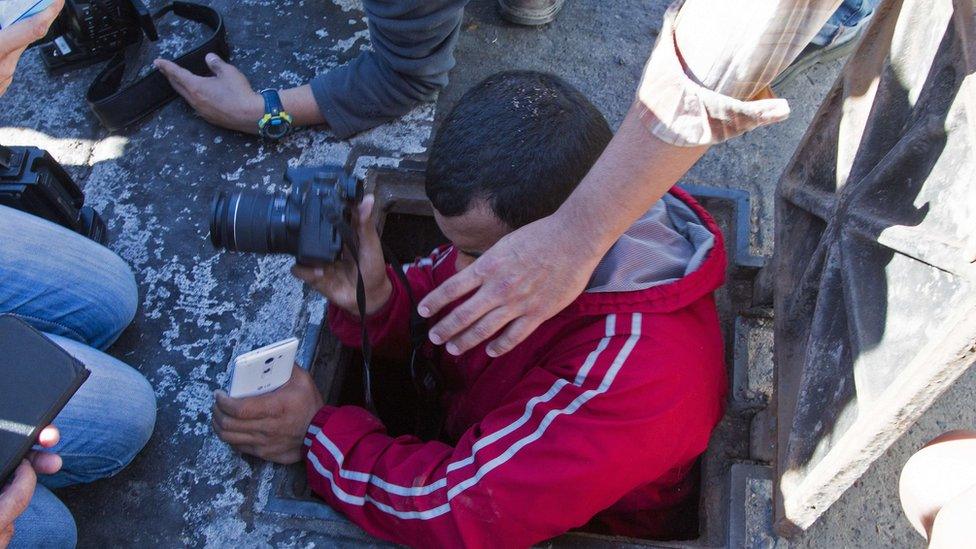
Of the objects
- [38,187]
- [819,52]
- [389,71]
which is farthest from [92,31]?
[819,52]

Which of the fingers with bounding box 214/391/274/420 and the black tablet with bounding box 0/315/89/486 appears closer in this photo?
the black tablet with bounding box 0/315/89/486

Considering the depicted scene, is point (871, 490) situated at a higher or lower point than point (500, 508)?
lower

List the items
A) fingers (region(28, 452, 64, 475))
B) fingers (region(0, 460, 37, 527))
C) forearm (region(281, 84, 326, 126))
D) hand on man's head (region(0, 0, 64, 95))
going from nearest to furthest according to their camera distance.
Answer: fingers (region(0, 460, 37, 527)) → fingers (region(28, 452, 64, 475)) → hand on man's head (region(0, 0, 64, 95)) → forearm (region(281, 84, 326, 126))

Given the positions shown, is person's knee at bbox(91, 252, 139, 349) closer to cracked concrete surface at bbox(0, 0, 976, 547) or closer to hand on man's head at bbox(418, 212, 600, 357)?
cracked concrete surface at bbox(0, 0, 976, 547)

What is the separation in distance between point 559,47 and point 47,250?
5.61ft

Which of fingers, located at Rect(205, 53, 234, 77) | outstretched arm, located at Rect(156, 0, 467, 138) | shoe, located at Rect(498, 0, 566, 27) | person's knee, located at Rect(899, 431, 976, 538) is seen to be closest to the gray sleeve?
outstretched arm, located at Rect(156, 0, 467, 138)

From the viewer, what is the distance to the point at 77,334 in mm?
1728

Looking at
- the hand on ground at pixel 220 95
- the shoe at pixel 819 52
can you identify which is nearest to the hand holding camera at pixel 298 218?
the hand on ground at pixel 220 95

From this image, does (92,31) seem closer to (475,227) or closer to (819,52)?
(475,227)

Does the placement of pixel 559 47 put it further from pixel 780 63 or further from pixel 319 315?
pixel 780 63

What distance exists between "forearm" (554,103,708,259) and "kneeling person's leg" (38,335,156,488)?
0.99m

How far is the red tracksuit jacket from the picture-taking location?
1.36m

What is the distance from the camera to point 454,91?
95.5 inches

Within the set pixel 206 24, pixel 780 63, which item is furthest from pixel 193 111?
pixel 780 63
